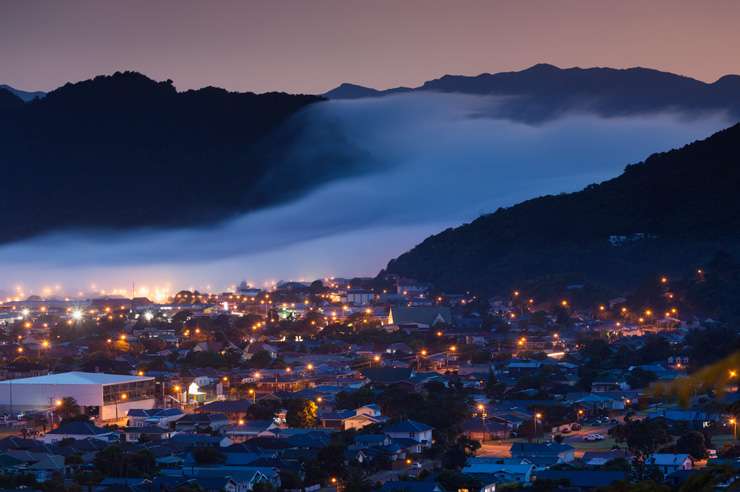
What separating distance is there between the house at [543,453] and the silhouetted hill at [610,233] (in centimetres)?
2532

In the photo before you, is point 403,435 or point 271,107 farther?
point 271,107

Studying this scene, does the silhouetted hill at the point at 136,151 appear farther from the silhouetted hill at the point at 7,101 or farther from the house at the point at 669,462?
the house at the point at 669,462

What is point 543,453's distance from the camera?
15.0m

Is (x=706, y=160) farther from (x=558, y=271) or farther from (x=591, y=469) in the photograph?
(x=591, y=469)

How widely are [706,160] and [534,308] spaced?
20176mm

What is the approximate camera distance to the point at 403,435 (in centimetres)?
1667

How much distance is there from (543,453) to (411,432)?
7.55 feet

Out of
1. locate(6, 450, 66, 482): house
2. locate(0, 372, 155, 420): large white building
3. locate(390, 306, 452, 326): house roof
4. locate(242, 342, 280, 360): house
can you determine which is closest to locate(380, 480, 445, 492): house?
locate(6, 450, 66, 482): house

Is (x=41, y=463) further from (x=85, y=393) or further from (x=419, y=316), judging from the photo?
(x=419, y=316)

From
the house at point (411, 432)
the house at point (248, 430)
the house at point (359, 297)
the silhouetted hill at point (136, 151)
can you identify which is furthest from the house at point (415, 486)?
the silhouetted hill at point (136, 151)

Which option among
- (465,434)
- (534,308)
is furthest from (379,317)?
(465,434)

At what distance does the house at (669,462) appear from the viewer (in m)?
13.4

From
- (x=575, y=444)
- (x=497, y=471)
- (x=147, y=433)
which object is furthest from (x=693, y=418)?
(x=147, y=433)

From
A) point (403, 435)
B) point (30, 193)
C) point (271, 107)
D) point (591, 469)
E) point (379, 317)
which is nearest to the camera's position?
point (591, 469)
